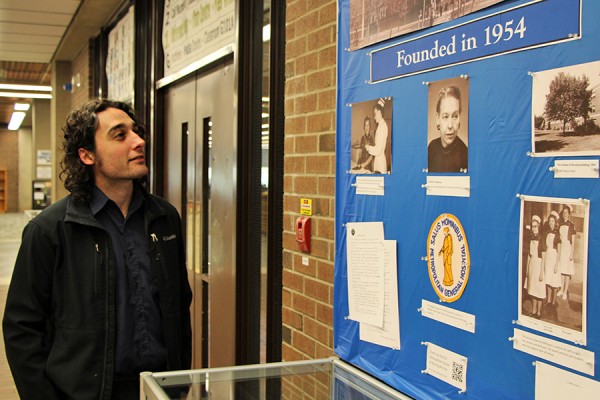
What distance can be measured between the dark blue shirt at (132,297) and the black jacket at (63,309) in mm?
→ 42

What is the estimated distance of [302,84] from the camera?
272 cm

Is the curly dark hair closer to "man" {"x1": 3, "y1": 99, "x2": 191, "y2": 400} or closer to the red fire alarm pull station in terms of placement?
"man" {"x1": 3, "y1": 99, "x2": 191, "y2": 400}

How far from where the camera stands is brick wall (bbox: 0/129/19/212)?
29812 millimetres

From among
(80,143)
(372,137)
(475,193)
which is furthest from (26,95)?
(475,193)

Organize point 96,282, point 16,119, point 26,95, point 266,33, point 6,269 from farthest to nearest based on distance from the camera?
1. point 16,119
2. point 26,95
3. point 6,269
4. point 266,33
5. point 96,282

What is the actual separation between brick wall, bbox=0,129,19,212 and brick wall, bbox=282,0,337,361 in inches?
1183

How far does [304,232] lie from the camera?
8.70 ft

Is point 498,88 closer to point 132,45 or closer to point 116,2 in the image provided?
point 132,45

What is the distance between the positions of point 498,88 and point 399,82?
0.42 m

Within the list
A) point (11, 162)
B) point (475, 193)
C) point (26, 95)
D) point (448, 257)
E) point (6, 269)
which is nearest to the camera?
point (475, 193)

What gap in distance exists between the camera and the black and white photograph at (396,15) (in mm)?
1714

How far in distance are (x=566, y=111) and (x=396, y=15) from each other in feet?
2.34

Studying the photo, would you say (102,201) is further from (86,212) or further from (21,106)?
(21,106)

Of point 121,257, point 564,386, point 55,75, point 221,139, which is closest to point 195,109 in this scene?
point 221,139
